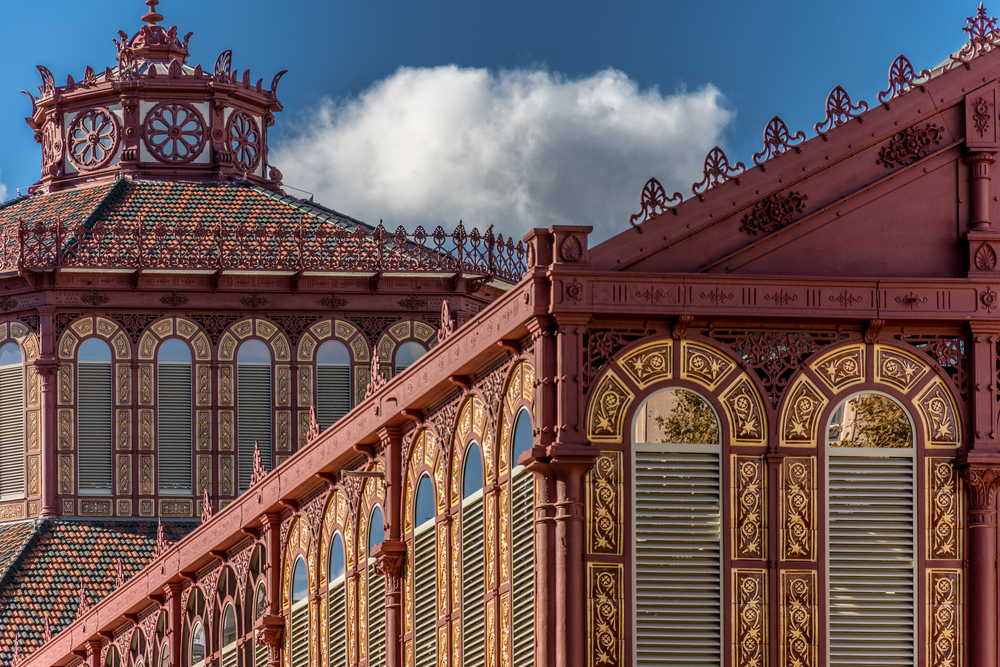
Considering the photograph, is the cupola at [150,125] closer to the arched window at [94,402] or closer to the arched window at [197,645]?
the arched window at [94,402]

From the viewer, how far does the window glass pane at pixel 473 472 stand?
30.2m

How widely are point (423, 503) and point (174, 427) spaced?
831 inches

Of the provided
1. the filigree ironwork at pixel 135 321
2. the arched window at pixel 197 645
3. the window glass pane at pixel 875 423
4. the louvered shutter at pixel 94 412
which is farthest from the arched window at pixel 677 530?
the louvered shutter at pixel 94 412

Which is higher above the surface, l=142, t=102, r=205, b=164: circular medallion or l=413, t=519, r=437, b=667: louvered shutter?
l=142, t=102, r=205, b=164: circular medallion

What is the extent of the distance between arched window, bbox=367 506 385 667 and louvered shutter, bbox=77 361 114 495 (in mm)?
19274

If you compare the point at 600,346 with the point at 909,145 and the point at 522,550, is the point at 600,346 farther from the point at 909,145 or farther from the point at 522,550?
the point at 909,145

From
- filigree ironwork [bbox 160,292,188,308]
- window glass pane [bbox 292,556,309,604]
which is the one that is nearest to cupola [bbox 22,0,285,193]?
filigree ironwork [bbox 160,292,188,308]

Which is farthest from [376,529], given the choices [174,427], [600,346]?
[174,427]

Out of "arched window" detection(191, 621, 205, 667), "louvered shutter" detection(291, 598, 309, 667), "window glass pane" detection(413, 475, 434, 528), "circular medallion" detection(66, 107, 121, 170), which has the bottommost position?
"arched window" detection(191, 621, 205, 667)

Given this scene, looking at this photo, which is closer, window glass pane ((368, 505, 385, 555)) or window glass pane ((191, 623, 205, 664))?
window glass pane ((368, 505, 385, 555))

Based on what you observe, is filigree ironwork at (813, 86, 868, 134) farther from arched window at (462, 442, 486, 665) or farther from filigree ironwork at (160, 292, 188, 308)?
filigree ironwork at (160, 292, 188, 308)

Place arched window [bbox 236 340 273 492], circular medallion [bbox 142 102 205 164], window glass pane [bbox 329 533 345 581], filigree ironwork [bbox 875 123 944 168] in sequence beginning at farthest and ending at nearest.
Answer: circular medallion [bbox 142 102 205 164]
arched window [bbox 236 340 273 492]
window glass pane [bbox 329 533 345 581]
filigree ironwork [bbox 875 123 944 168]

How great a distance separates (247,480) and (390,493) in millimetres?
19955

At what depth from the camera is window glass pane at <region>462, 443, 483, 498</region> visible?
30.2 metres
